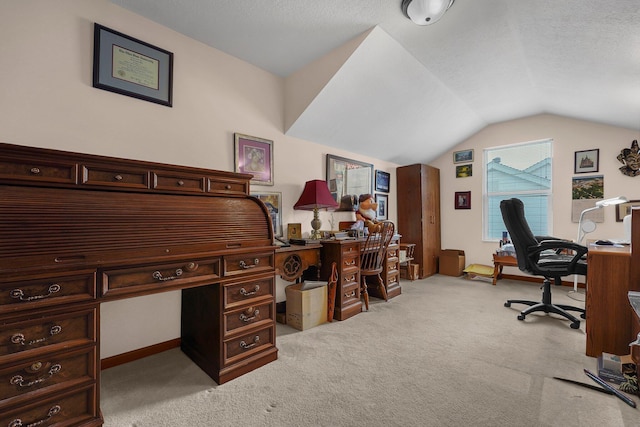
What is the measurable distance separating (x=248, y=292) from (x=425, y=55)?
9.52ft

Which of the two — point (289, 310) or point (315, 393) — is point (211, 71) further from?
point (315, 393)

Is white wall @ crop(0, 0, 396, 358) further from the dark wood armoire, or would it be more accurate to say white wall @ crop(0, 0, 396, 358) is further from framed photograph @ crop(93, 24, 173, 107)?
the dark wood armoire

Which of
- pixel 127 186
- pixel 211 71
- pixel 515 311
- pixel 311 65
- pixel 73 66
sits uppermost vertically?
pixel 311 65

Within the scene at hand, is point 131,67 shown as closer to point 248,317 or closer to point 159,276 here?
point 159,276

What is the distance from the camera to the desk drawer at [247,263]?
1.77m

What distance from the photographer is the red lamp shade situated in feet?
Result: 9.57

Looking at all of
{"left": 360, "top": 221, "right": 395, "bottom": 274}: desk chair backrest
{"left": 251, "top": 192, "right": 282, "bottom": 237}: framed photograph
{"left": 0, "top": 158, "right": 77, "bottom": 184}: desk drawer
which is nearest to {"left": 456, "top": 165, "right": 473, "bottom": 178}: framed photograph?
{"left": 360, "top": 221, "right": 395, "bottom": 274}: desk chair backrest

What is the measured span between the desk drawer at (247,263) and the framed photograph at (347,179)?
1.86 meters

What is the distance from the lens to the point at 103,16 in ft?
6.24

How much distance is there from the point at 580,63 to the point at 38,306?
429 centimetres

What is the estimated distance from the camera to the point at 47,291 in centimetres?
118

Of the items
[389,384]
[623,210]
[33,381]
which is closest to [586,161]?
[623,210]

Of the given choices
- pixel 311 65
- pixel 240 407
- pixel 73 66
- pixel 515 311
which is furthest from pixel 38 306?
pixel 515 311

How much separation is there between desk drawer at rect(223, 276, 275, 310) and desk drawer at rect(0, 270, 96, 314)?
705 millimetres
